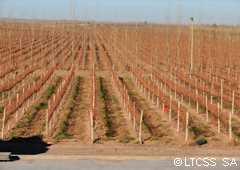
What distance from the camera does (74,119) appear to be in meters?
16.8

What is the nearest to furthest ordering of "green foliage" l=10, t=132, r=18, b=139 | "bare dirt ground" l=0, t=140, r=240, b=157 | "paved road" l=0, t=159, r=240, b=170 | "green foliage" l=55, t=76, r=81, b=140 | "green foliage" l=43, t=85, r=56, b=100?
"paved road" l=0, t=159, r=240, b=170, "bare dirt ground" l=0, t=140, r=240, b=157, "green foliage" l=10, t=132, r=18, b=139, "green foliage" l=55, t=76, r=81, b=140, "green foliage" l=43, t=85, r=56, b=100

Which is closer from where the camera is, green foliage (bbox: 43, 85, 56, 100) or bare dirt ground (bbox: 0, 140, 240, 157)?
bare dirt ground (bbox: 0, 140, 240, 157)

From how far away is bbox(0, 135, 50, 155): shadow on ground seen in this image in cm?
1123

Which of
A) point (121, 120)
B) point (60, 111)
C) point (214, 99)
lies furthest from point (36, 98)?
point (214, 99)

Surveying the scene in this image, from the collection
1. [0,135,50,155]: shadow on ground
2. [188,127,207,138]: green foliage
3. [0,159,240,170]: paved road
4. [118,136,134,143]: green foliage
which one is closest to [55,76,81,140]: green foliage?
[0,135,50,155]: shadow on ground

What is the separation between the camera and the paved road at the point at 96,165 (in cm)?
948

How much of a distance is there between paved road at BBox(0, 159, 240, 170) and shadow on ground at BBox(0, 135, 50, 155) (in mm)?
1137

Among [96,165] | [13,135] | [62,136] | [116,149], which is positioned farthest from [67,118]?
[96,165]

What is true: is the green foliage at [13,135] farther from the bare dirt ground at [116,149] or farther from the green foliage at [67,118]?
the green foliage at [67,118]

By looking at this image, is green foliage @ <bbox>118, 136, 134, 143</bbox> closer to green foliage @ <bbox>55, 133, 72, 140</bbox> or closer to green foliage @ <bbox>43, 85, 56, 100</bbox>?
green foliage @ <bbox>55, 133, 72, 140</bbox>

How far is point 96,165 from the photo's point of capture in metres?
9.74

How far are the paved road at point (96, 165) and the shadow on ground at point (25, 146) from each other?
1.14 meters

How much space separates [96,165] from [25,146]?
3388mm

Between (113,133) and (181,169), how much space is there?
539cm
